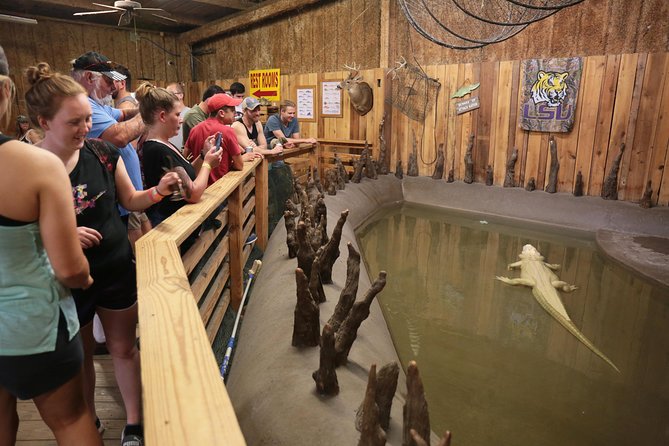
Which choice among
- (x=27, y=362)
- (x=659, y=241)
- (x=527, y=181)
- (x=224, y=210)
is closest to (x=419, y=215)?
(x=527, y=181)

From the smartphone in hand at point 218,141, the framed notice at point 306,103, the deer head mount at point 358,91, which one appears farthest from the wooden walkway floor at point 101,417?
the framed notice at point 306,103

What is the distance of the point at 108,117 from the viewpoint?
2.26 meters

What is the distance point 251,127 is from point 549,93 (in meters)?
4.19

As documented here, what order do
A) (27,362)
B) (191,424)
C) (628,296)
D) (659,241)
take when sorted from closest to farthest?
(191,424) → (27,362) → (628,296) → (659,241)

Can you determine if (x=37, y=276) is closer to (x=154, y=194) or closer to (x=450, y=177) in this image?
(x=154, y=194)

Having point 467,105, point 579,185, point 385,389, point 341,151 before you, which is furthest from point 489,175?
point 385,389

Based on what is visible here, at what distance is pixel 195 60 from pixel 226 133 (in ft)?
35.2

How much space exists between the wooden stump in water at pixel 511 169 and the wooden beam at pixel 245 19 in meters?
4.99

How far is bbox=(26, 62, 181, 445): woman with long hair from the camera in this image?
1525 mm

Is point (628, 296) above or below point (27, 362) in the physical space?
below

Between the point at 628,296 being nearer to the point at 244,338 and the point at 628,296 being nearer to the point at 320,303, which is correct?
the point at 320,303

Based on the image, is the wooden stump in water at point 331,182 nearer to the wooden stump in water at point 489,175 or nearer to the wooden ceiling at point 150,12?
the wooden stump in water at point 489,175

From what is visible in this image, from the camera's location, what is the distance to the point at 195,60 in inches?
499

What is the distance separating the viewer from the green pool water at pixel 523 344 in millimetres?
2596
